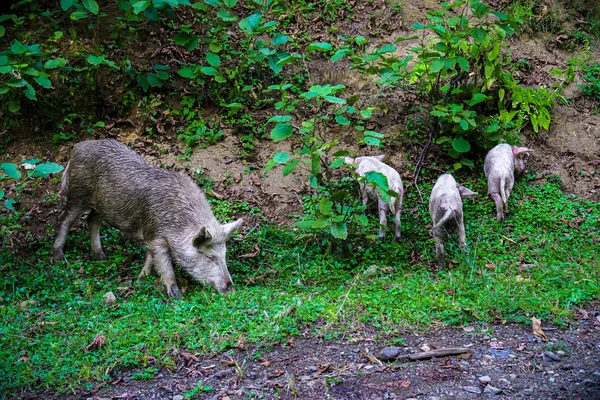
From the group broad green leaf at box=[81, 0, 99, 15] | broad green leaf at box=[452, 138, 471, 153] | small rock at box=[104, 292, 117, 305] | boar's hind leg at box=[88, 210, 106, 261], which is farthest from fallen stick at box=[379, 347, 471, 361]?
broad green leaf at box=[81, 0, 99, 15]

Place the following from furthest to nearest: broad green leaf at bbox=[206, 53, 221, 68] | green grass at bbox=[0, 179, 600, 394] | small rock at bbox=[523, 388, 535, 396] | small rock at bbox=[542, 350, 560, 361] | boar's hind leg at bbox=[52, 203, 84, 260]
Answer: broad green leaf at bbox=[206, 53, 221, 68]
boar's hind leg at bbox=[52, 203, 84, 260]
green grass at bbox=[0, 179, 600, 394]
small rock at bbox=[542, 350, 560, 361]
small rock at bbox=[523, 388, 535, 396]

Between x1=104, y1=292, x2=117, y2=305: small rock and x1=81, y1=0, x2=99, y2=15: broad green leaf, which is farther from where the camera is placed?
x1=81, y1=0, x2=99, y2=15: broad green leaf

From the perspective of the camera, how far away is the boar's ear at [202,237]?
7.07 metres

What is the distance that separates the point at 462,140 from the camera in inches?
365

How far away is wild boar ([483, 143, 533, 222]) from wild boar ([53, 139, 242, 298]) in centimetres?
357

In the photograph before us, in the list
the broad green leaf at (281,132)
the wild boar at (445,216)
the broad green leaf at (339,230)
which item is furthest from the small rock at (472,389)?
the broad green leaf at (281,132)

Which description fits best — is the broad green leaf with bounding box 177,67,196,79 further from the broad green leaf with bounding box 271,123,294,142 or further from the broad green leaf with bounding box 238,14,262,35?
the broad green leaf with bounding box 271,123,294,142

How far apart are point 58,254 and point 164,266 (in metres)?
1.58

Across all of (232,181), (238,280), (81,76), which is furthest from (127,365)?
(81,76)

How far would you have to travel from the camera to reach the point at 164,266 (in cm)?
726

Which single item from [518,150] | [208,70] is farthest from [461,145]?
[208,70]

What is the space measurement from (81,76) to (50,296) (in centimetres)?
435

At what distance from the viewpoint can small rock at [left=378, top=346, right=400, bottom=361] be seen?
5.24 m

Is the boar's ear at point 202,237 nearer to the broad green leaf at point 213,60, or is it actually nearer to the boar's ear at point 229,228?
the boar's ear at point 229,228
